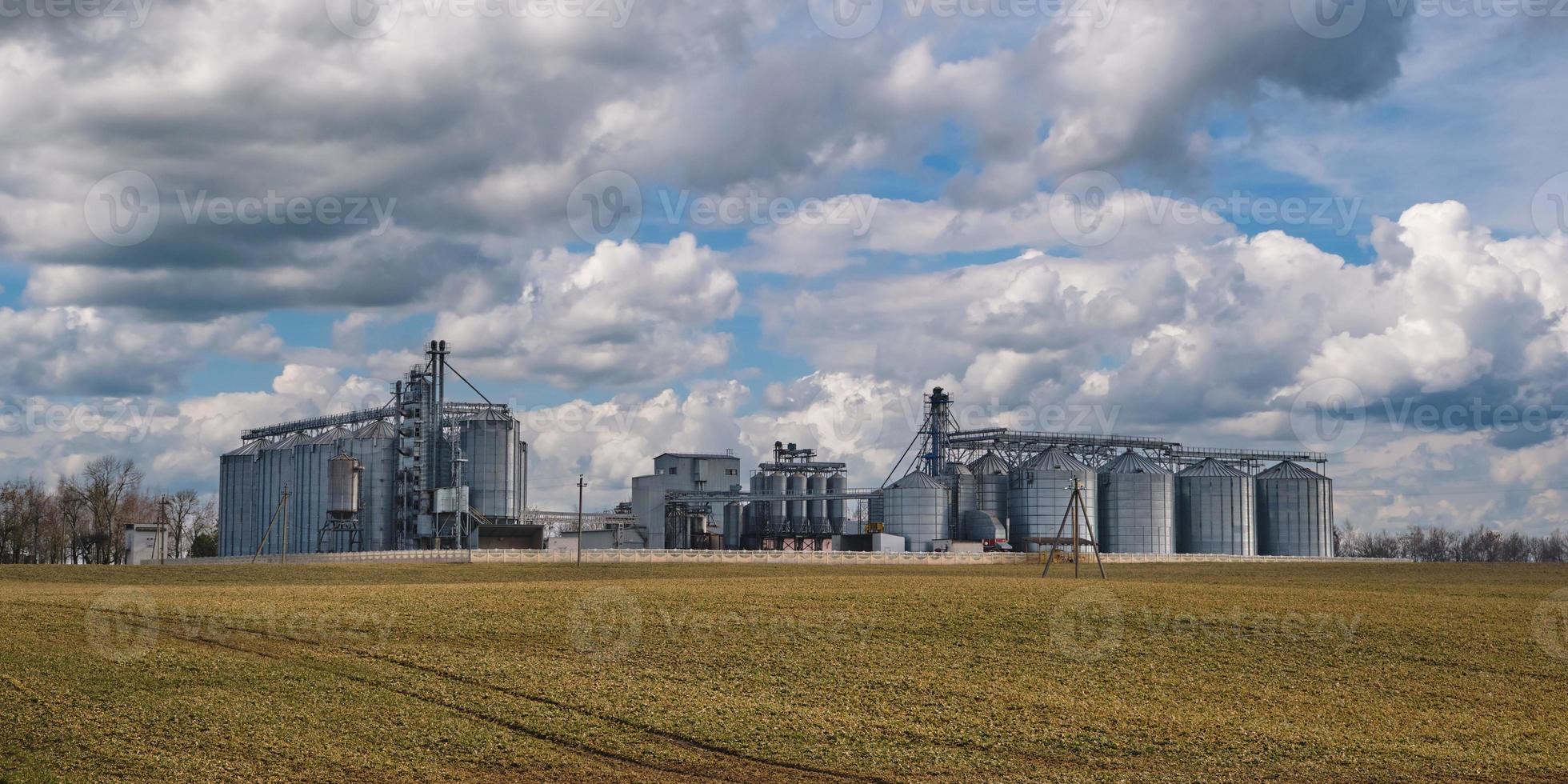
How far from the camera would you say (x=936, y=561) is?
111125mm

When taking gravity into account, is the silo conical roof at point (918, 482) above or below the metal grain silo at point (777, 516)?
above

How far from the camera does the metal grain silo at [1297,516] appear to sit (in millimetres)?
158625

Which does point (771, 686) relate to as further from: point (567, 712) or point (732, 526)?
point (732, 526)

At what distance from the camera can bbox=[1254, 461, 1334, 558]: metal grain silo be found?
15862cm

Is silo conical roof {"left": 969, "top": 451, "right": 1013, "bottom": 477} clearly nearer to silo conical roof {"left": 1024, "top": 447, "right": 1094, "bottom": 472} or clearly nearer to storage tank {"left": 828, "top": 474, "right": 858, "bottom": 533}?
silo conical roof {"left": 1024, "top": 447, "right": 1094, "bottom": 472}

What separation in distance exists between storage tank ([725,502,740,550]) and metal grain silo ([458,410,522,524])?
38.2 m

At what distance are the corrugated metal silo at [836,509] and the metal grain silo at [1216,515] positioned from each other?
40.1 m

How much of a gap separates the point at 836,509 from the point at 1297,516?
55246mm

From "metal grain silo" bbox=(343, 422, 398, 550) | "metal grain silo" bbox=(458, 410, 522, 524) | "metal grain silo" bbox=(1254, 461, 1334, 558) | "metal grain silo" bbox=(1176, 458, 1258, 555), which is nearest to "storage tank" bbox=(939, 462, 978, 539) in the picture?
"metal grain silo" bbox=(1176, 458, 1258, 555)

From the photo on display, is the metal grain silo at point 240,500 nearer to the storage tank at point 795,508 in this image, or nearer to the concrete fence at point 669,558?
the concrete fence at point 669,558

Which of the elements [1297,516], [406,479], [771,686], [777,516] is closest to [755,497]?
[777,516]

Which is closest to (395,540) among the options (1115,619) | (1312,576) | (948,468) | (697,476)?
(697,476)

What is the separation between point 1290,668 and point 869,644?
11.6 m

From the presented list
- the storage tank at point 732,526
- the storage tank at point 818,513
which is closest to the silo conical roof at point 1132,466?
the storage tank at point 818,513
